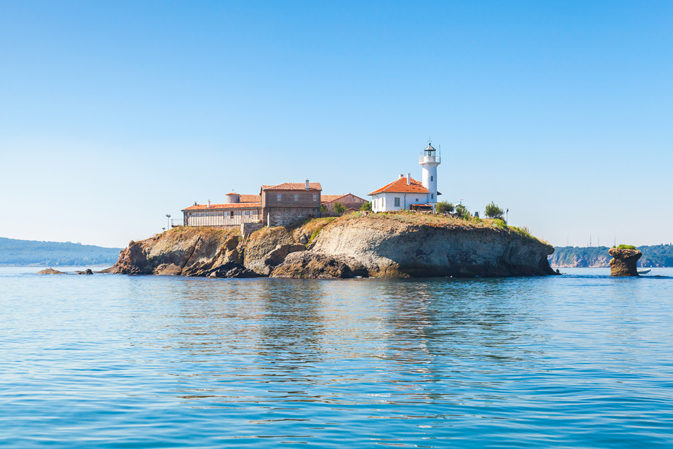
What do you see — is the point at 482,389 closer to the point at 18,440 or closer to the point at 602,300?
the point at 18,440

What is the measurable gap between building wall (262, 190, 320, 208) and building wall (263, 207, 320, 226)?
73 cm

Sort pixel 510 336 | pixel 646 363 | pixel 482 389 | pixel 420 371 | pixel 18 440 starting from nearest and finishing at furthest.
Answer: pixel 18 440
pixel 482 389
pixel 420 371
pixel 646 363
pixel 510 336

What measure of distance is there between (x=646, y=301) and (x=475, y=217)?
155ft

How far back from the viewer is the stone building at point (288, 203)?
322 feet

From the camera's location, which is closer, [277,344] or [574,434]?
[574,434]

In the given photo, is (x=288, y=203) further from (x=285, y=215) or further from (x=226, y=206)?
(x=226, y=206)

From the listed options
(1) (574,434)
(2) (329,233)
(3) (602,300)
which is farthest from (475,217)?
(1) (574,434)

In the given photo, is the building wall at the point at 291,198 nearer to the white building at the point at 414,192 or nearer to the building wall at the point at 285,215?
the building wall at the point at 285,215

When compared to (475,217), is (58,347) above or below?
below

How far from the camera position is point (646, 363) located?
1725 centimetres

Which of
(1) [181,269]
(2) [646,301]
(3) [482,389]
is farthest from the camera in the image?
(1) [181,269]

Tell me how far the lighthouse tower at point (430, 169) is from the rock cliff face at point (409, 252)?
1776 cm

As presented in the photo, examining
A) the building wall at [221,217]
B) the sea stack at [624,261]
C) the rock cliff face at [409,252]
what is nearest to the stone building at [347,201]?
the building wall at [221,217]

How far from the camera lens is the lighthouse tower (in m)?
96.9
